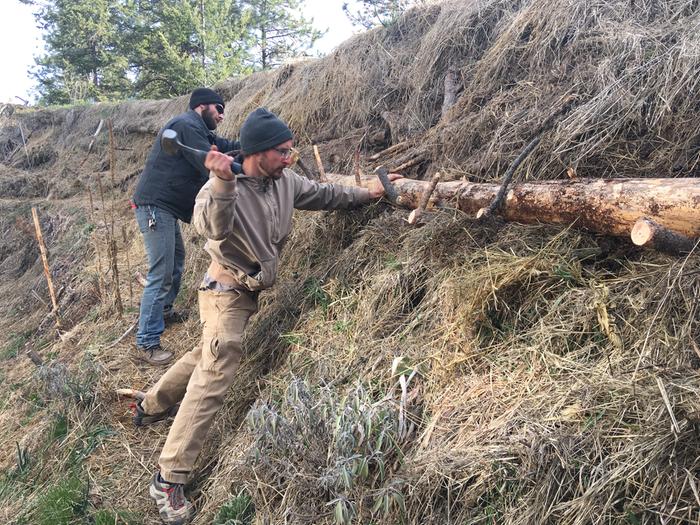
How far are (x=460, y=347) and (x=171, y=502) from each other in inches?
71.8

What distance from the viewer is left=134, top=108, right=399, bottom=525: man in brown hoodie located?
111 inches

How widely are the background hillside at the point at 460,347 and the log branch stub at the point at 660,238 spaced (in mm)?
74

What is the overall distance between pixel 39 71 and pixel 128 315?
24.1 m

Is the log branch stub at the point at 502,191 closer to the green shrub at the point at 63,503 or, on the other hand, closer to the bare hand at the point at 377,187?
the bare hand at the point at 377,187

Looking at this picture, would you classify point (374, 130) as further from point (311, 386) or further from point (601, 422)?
point (601, 422)

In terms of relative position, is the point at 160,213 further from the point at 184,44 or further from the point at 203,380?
the point at 184,44

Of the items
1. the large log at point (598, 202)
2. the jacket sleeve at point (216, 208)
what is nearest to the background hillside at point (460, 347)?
the large log at point (598, 202)

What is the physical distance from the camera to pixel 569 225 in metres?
2.79

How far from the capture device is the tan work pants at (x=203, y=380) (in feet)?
9.49

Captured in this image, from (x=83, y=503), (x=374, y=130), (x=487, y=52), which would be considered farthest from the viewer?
(x=374, y=130)

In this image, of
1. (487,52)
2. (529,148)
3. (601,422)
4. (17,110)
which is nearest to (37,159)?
(17,110)

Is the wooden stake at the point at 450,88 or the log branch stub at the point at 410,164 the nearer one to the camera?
the log branch stub at the point at 410,164

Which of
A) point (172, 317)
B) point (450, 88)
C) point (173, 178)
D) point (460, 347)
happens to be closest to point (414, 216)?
point (460, 347)

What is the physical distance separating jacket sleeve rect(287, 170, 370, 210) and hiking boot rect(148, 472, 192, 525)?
6.45 ft
